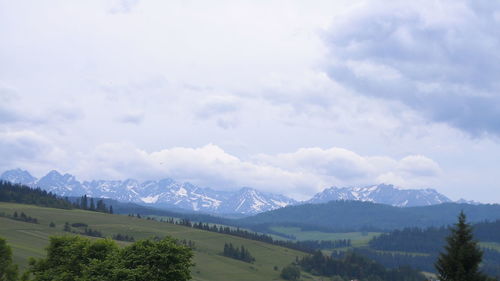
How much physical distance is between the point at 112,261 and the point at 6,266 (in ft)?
56.7

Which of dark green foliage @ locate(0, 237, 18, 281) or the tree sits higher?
the tree

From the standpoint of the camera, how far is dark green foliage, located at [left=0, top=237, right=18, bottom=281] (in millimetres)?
84312

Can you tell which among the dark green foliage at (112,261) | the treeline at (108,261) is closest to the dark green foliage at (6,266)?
the treeline at (108,261)

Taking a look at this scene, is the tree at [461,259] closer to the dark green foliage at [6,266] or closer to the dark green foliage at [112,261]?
the dark green foliage at [112,261]

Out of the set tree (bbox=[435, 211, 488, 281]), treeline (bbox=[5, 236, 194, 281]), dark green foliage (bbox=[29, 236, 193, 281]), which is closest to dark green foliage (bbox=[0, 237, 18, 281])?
treeline (bbox=[5, 236, 194, 281])

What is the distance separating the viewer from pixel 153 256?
75250 millimetres

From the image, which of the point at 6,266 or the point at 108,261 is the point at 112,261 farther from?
the point at 6,266

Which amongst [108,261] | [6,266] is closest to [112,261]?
[108,261]

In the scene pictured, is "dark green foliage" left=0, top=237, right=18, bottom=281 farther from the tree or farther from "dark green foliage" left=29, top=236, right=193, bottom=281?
the tree

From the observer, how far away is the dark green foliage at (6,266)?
84312 millimetres

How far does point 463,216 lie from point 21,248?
568 feet

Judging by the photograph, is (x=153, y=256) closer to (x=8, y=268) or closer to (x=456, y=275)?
(x=8, y=268)

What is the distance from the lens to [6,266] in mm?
85000

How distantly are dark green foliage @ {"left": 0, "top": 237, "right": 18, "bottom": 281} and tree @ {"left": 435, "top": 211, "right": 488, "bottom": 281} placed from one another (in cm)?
5986
